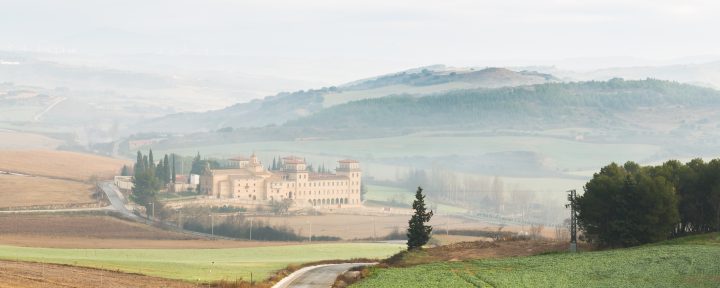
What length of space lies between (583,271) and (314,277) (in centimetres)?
2004

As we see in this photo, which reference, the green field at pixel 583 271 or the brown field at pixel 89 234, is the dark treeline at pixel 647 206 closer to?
the green field at pixel 583 271

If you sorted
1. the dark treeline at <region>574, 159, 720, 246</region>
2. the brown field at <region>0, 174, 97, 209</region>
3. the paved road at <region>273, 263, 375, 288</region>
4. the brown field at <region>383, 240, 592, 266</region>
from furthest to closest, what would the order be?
the brown field at <region>0, 174, 97, 209</region> < the dark treeline at <region>574, 159, 720, 246</region> < the brown field at <region>383, 240, 592, 266</region> < the paved road at <region>273, 263, 375, 288</region>

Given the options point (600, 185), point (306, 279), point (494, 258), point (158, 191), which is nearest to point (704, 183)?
point (600, 185)

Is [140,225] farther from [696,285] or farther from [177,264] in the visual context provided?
[696,285]

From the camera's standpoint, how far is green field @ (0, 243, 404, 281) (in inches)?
3145

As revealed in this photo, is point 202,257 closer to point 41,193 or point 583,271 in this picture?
point 583,271

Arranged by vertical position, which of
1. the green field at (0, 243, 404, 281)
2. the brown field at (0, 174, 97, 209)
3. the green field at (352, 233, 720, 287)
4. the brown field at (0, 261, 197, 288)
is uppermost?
the brown field at (0, 174, 97, 209)

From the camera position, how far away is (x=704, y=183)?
9431 centimetres

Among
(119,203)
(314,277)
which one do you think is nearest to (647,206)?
(314,277)

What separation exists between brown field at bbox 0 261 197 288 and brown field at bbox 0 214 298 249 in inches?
1682

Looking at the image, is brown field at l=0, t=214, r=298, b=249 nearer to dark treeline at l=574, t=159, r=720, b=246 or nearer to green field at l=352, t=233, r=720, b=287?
dark treeline at l=574, t=159, r=720, b=246

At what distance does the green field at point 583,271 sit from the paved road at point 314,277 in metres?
4.82

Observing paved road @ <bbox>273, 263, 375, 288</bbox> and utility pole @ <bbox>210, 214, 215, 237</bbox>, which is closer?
paved road @ <bbox>273, 263, 375, 288</bbox>

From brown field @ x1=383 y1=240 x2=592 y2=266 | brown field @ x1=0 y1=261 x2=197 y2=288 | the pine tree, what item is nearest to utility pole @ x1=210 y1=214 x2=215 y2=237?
the pine tree
